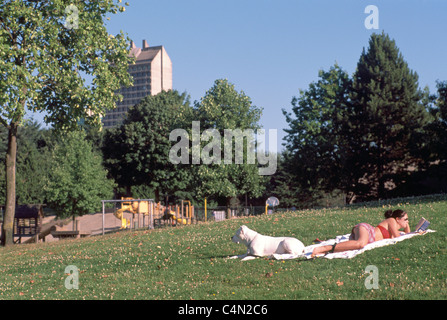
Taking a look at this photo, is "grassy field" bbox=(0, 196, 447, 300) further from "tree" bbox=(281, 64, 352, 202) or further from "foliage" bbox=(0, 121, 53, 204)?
"foliage" bbox=(0, 121, 53, 204)

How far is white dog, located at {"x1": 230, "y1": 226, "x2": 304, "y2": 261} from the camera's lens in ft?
50.3

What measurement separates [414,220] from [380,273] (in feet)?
26.9

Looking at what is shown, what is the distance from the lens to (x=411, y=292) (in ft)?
34.1

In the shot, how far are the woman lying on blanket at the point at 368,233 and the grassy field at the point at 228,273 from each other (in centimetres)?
55

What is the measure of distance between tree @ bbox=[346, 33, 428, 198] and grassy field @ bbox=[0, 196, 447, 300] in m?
31.8

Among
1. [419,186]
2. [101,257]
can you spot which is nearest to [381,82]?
[419,186]

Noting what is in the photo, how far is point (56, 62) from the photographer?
2875 centimetres

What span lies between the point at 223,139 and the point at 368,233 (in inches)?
1467

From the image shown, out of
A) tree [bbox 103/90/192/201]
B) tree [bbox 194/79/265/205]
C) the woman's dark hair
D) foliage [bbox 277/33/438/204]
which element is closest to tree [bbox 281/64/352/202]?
foliage [bbox 277/33/438/204]

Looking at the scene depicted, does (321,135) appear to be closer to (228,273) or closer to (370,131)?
(370,131)

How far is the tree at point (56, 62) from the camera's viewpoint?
1091 inches

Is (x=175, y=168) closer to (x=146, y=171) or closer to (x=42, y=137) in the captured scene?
(x=146, y=171)

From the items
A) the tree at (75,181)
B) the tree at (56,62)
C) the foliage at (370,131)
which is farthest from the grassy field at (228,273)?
the tree at (75,181)

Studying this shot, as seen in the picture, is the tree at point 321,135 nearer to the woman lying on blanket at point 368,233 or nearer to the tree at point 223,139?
the tree at point 223,139
